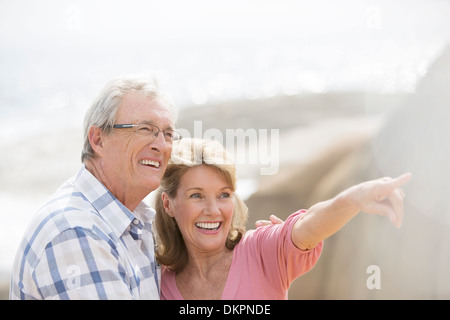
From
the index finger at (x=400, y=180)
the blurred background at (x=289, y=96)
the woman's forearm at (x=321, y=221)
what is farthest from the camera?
the blurred background at (x=289, y=96)

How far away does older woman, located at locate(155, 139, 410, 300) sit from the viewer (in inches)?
66.9

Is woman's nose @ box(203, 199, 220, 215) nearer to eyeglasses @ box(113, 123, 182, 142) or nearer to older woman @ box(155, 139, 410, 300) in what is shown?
older woman @ box(155, 139, 410, 300)

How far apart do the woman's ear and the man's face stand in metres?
0.20

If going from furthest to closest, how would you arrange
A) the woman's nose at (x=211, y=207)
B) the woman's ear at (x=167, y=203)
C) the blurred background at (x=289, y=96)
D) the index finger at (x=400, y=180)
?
the blurred background at (x=289, y=96)
the woman's ear at (x=167, y=203)
the woman's nose at (x=211, y=207)
the index finger at (x=400, y=180)

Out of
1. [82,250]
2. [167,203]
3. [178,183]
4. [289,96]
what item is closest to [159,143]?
[178,183]

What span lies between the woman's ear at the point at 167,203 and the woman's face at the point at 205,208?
8 cm

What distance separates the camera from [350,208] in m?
1.48

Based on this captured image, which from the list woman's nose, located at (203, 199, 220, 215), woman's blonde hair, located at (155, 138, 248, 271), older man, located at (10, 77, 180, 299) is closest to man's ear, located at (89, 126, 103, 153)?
older man, located at (10, 77, 180, 299)

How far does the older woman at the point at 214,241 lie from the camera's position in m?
1.70

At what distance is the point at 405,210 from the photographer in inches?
106
